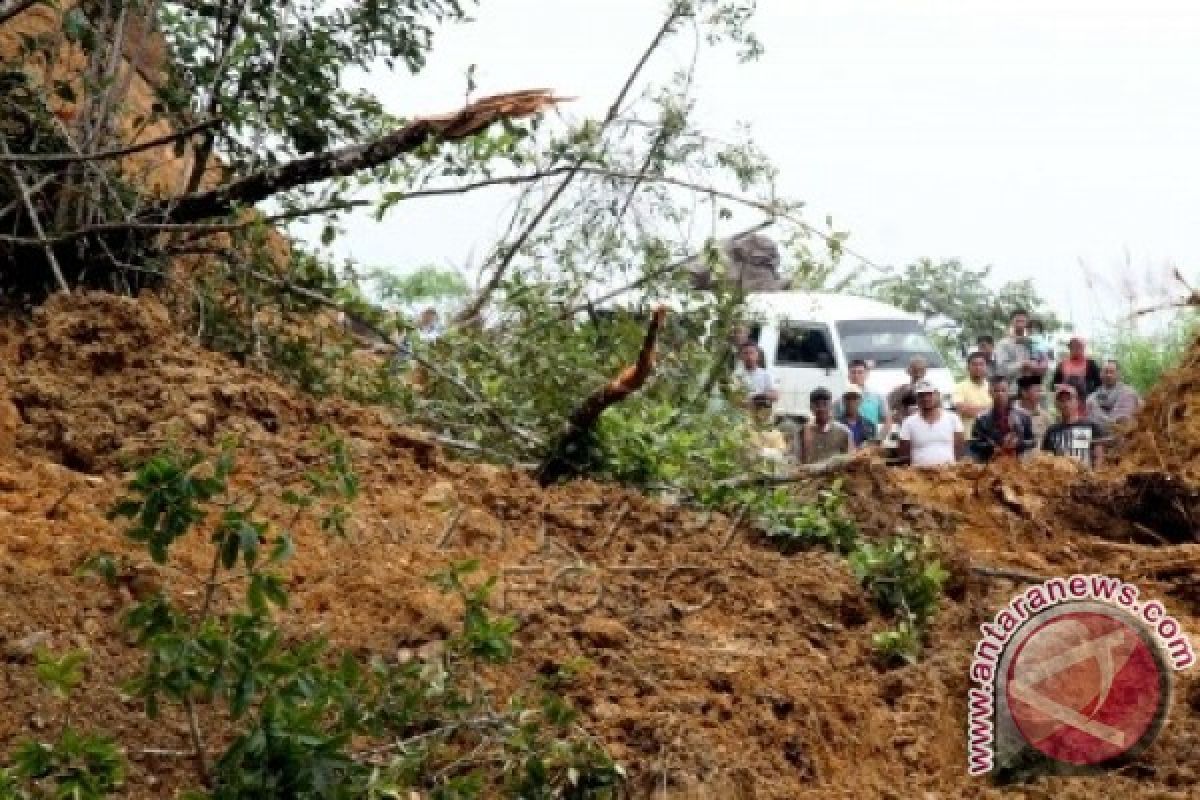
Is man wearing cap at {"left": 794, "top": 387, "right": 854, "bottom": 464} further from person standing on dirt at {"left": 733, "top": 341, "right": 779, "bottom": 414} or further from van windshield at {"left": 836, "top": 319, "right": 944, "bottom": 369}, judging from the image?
van windshield at {"left": 836, "top": 319, "right": 944, "bottom": 369}

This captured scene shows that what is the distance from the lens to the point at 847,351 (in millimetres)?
19484

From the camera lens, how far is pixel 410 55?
8.94m

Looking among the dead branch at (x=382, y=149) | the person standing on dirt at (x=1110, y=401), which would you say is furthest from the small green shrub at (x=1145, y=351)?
the dead branch at (x=382, y=149)

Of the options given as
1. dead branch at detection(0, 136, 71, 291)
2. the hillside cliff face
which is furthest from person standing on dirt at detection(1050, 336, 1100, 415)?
dead branch at detection(0, 136, 71, 291)

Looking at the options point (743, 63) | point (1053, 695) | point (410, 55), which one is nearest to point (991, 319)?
point (743, 63)

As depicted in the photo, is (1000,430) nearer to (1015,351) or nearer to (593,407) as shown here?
(1015,351)

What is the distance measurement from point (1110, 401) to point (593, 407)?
8.34 m

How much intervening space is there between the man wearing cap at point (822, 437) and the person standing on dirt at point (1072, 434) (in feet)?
4.64

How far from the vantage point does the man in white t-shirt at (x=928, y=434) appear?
496 inches

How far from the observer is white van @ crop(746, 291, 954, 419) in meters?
18.7

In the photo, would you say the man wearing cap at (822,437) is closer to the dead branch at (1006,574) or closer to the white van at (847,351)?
the white van at (847,351)

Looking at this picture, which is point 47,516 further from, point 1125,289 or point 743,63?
point 1125,289

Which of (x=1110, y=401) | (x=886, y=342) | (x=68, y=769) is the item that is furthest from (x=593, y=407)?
(x=886, y=342)

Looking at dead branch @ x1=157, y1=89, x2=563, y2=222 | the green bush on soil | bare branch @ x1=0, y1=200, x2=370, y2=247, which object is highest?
dead branch @ x1=157, y1=89, x2=563, y2=222
